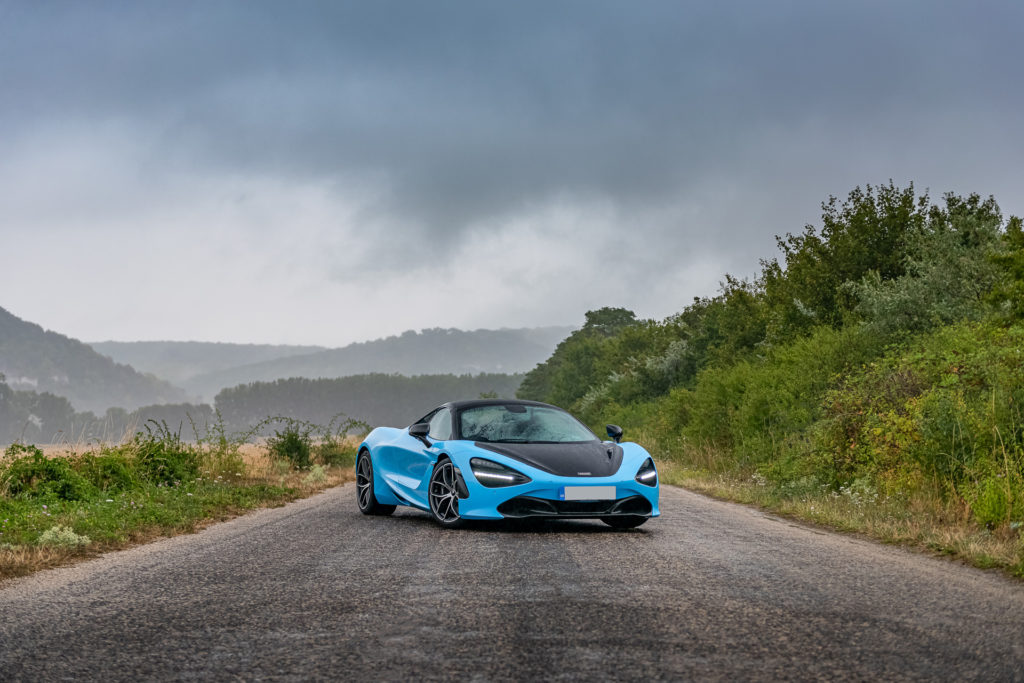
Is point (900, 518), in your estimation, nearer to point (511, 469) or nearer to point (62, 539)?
point (511, 469)

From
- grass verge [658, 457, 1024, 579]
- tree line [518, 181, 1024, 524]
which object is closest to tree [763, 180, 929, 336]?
tree line [518, 181, 1024, 524]

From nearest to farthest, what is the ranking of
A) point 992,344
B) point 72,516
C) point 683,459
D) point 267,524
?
1. point 72,516
2. point 267,524
3. point 992,344
4. point 683,459

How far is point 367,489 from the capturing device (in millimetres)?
12469

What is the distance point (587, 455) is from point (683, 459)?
754 inches

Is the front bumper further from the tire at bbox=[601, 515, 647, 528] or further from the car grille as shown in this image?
the tire at bbox=[601, 515, 647, 528]

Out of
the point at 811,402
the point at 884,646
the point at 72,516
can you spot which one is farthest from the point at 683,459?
the point at 884,646

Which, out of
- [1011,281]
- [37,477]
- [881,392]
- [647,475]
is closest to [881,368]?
[881,392]

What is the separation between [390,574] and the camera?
7.16 metres

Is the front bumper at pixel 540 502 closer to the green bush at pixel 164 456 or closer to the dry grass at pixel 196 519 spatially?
the dry grass at pixel 196 519

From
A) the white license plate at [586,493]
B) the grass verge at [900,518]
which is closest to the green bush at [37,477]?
the white license plate at [586,493]

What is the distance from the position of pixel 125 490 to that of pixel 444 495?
617 cm

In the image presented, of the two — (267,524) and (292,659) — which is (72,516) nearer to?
(267,524)

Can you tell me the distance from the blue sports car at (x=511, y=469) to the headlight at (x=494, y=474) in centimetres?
1

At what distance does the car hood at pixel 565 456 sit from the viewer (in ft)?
32.9
